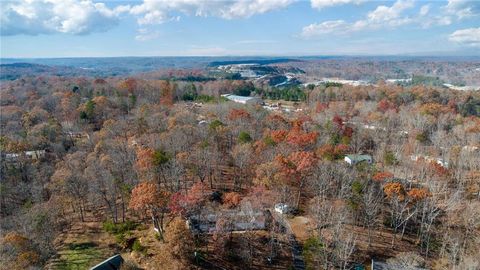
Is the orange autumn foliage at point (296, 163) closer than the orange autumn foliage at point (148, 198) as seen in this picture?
No

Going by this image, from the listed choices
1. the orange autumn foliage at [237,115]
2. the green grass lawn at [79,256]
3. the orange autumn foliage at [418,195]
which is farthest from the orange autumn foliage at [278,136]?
the green grass lawn at [79,256]

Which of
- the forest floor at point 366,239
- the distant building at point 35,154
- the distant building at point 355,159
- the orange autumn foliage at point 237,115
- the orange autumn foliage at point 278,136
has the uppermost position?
the orange autumn foliage at point 237,115

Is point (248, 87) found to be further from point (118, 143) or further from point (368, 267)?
point (368, 267)

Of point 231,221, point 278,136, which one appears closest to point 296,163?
point 278,136

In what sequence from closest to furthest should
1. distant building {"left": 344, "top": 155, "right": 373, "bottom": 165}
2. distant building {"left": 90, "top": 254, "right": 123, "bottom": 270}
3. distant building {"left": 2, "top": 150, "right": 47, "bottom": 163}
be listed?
distant building {"left": 90, "top": 254, "right": 123, "bottom": 270} → distant building {"left": 2, "top": 150, "right": 47, "bottom": 163} → distant building {"left": 344, "top": 155, "right": 373, "bottom": 165}

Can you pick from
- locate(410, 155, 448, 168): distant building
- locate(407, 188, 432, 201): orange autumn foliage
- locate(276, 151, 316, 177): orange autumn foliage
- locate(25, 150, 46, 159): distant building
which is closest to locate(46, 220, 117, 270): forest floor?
locate(25, 150, 46, 159): distant building

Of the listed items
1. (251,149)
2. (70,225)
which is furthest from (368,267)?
(70,225)

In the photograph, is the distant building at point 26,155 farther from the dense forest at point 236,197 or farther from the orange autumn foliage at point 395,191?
the orange autumn foliage at point 395,191

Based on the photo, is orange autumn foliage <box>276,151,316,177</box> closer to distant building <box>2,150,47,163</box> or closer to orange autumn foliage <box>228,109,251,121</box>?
orange autumn foliage <box>228,109,251,121</box>
